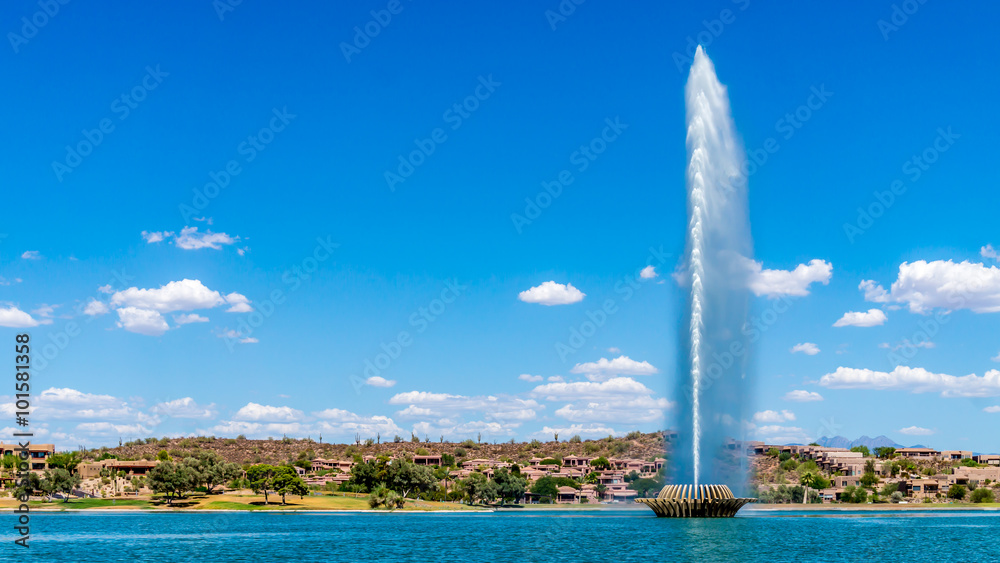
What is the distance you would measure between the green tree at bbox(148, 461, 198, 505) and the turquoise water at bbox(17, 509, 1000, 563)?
1033 inches

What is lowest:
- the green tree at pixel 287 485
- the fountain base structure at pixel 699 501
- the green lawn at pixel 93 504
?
the green lawn at pixel 93 504

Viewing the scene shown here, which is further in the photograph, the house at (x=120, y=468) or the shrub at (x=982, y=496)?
the house at (x=120, y=468)

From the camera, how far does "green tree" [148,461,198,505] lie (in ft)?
428

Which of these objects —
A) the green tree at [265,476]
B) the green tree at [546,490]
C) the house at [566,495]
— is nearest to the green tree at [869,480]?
the house at [566,495]

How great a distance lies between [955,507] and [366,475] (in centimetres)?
9521

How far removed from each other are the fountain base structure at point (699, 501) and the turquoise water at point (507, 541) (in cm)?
109

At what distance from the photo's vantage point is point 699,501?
7994cm

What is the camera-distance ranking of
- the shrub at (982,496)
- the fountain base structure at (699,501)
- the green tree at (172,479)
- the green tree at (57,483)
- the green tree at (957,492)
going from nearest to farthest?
the fountain base structure at (699,501) → the green tree at (172,479) → the green tree at (57,483) → the shrub at (982,496) → the green tree at (957,492)

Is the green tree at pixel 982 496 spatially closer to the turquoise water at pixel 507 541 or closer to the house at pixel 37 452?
the turquoise water at pixel 507 541

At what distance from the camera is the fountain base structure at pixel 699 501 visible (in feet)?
262

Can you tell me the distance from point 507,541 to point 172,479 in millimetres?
73640

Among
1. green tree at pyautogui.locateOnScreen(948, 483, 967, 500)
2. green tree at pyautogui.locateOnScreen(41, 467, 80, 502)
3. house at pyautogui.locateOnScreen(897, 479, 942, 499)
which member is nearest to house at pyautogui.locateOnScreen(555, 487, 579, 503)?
house at pyautogui.locateOnScreen(897, 479, 942, 499)

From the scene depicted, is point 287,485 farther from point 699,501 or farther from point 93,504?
point 699,501

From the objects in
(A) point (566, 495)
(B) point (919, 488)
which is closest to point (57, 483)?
(A) point (566, 495)
